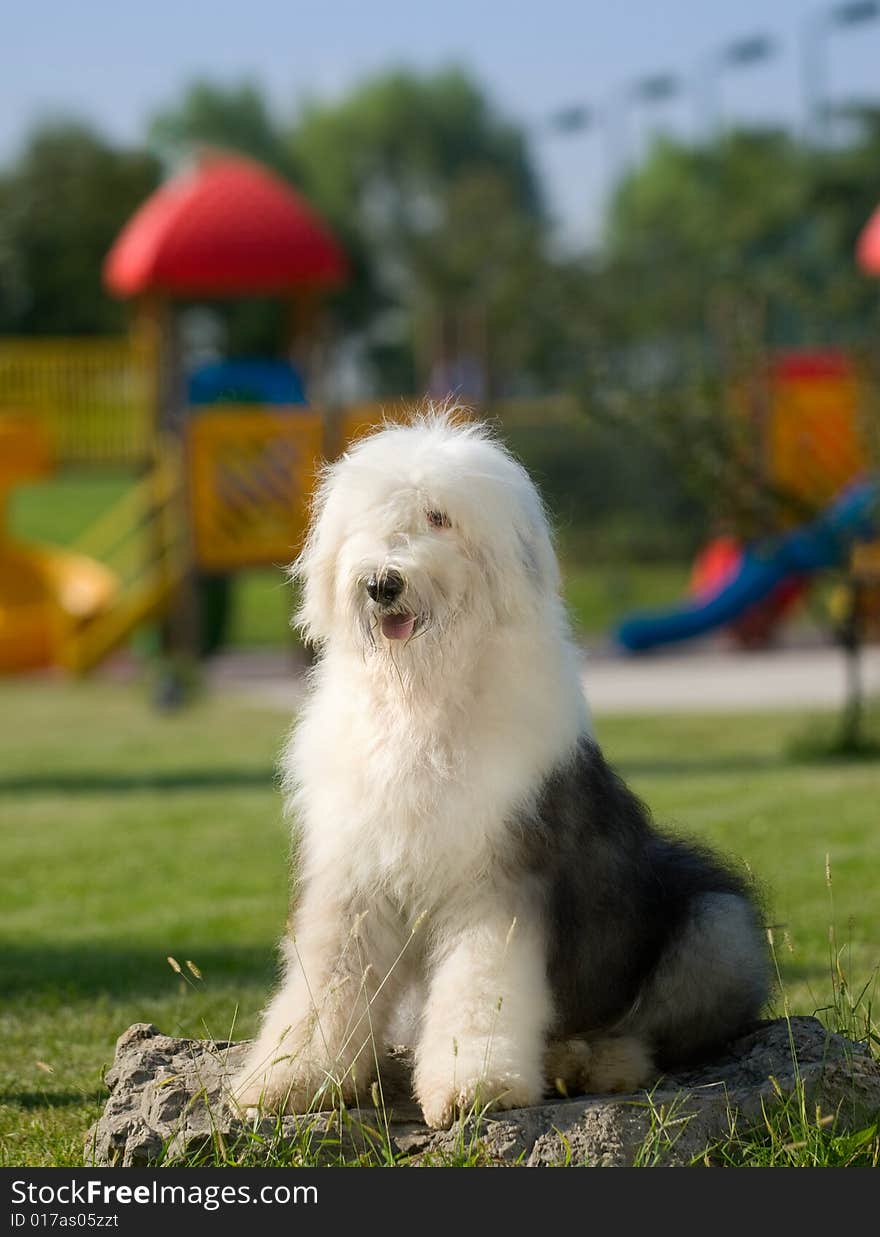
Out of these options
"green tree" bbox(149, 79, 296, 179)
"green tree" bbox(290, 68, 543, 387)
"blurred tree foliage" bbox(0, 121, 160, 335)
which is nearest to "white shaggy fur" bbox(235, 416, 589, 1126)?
"green tree" bbox(290, 68, 543, 387)

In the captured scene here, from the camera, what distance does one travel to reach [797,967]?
5.98 metres

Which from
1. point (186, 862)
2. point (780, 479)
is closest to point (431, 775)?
point (186, 862)

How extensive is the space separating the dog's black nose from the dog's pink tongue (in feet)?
0.14

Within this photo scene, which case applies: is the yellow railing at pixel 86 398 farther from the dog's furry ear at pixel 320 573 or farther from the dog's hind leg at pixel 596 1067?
the dog's hind leg at pixel 596 1067

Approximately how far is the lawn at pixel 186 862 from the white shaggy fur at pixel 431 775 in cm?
74

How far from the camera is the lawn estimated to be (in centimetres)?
551

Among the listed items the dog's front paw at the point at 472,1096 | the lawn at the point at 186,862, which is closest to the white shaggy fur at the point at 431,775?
the dog's front paw at the point at 472,1096

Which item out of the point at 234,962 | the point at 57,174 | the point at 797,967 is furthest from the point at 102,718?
the point at 57,174

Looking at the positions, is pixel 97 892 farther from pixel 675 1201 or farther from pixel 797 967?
pixel 675 1201

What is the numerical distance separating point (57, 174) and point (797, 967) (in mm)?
26842

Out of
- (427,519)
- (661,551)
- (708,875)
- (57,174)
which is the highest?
(57,174)

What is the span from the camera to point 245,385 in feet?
64.6

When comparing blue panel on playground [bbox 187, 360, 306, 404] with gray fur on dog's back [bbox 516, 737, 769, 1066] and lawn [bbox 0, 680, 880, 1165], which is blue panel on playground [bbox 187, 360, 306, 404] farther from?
gray fur on dog's back [bbox 516, 737, 769, 1066]

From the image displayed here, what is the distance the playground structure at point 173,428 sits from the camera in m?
17.5
